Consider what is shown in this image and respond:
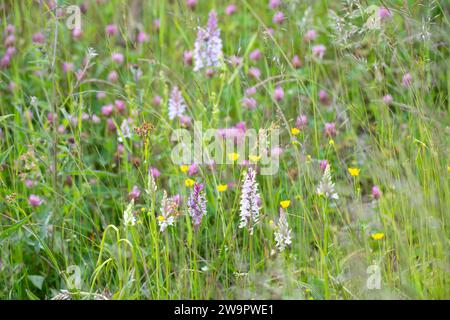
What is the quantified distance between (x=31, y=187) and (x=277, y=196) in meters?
0.85

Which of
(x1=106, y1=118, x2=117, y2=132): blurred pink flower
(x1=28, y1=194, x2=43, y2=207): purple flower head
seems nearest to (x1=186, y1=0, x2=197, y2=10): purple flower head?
(x1=106, y1=118, x2=117, y2=132): blurred pink flower

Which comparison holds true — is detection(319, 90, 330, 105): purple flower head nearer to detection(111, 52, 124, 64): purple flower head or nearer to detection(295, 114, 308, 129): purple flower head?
detection(295, 114, 308, 129): purple flower head

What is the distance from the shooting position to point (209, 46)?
2.65 meters

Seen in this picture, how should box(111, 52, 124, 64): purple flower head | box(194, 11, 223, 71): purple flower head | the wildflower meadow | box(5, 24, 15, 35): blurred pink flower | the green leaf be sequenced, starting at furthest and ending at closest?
box(111, 52, 124, 64): purple flower head, box(5, 24, 15, 35): blurred pink flower, box(194, 11, 223, 71): purple flower head, the green leaf, the wildflower meadow

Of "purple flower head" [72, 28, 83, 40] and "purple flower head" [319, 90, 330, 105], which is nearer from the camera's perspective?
"purple flower head" [319, 90, 330, 105]

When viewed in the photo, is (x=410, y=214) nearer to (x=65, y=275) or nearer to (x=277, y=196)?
(x=277, y=196)

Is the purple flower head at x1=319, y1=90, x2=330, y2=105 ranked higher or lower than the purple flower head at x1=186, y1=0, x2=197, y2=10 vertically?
lower

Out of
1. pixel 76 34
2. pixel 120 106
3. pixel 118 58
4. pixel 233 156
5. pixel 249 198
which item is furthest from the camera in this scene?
pixel 76 34

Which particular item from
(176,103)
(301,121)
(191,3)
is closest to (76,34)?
(191,3)

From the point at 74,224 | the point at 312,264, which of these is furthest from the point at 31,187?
the point at 312,264

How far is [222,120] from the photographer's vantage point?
2785 mm

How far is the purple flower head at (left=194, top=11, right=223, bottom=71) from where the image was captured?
8.64ft

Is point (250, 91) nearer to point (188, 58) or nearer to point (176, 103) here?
point (176, 103)

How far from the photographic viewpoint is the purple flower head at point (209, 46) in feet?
8.64
